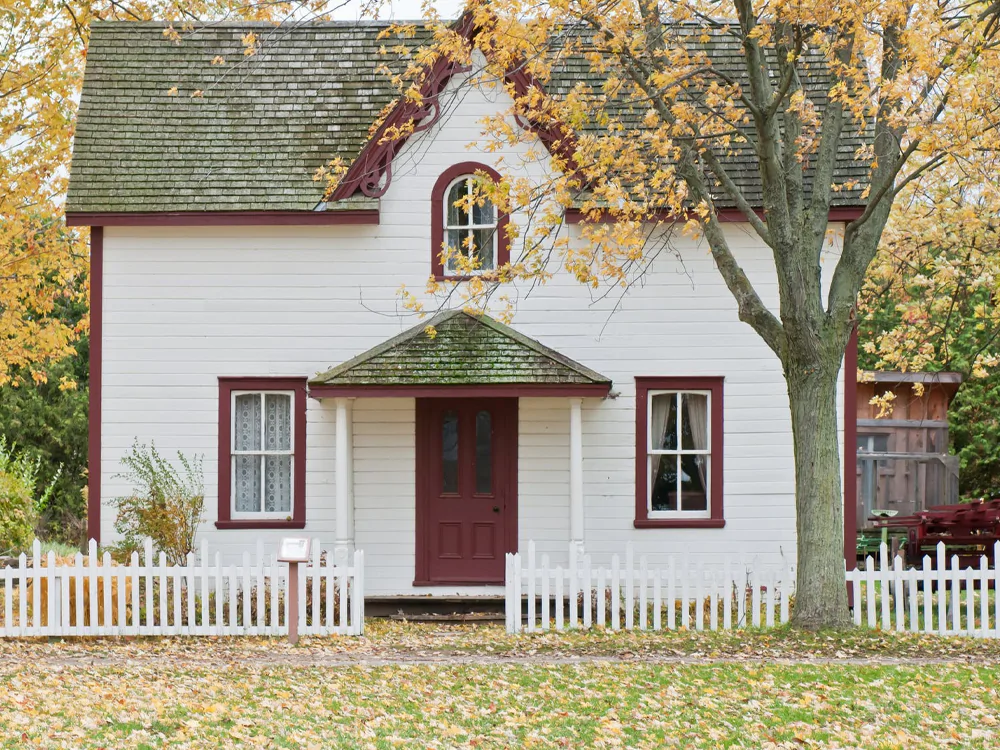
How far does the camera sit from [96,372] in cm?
1648

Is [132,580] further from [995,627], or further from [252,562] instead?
[995,627]

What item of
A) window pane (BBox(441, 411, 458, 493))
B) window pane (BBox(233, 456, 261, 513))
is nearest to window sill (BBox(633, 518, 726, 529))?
window pane (BBox(441, 411, 458, 493))

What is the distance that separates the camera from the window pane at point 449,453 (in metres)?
16.5

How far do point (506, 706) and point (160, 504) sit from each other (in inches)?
292

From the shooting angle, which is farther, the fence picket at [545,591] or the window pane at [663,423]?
the window pane at [663,423]

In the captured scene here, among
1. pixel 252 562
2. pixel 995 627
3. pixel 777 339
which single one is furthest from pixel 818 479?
pixel 252 562

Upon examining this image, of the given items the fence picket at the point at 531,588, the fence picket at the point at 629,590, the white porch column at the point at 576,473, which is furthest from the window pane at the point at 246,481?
the fence picket at the point at 629,590

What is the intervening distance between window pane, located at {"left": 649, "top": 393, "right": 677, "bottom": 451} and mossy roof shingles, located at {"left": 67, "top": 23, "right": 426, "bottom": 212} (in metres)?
4.63

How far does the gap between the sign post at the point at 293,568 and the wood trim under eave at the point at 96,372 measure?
4.37m

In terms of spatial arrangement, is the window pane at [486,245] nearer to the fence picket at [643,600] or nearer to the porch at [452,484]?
the porch at [452,484]

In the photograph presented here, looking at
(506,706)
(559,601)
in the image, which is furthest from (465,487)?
(506,706)

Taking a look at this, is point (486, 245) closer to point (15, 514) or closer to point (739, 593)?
point (739, 593)

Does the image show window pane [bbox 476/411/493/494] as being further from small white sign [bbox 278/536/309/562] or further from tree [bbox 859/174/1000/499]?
tree [bbox 859/174/1000/499]

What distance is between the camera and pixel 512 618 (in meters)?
13.9
